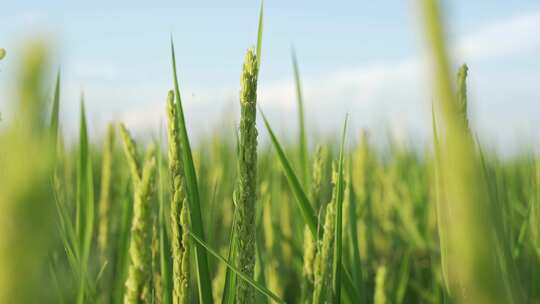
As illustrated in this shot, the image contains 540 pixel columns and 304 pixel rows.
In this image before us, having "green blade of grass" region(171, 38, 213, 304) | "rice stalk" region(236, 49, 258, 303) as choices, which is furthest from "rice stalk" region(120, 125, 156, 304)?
"green blade of grass" region(171, 38, 213, 304)

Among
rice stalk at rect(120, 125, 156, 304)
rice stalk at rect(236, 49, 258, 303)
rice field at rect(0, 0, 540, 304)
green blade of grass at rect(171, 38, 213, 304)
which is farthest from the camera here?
green blade of grass at rect(171, 38, 213, 304)

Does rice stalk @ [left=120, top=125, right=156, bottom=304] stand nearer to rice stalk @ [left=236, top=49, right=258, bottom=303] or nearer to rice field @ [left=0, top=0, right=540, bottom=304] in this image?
rice field @ [left=0, top=0, right=540, bottom=304]

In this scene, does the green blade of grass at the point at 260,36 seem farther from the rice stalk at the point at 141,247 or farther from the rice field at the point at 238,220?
the rice stalk at the point at 141,247

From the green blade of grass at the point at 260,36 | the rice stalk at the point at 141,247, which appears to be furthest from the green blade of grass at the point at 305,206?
the rice stalk at the point at 141,247

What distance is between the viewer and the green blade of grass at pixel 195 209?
0.91 meters

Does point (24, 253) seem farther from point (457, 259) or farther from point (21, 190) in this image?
point (457, 259)

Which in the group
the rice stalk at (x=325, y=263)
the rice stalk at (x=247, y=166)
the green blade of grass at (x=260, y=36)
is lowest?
the rice stalk at (x=325, y=263)

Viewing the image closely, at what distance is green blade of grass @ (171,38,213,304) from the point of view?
0.91 m

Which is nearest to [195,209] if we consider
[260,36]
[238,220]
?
[238,220]

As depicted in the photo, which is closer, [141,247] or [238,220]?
[141,247]

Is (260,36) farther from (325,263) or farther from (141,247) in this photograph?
(141,247)

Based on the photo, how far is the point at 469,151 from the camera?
230 millimetres

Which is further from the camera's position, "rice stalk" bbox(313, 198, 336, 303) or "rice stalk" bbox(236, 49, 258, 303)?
"rice stalk" bbox(313, 198, 336, 303)

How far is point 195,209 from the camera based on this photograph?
961 mm
